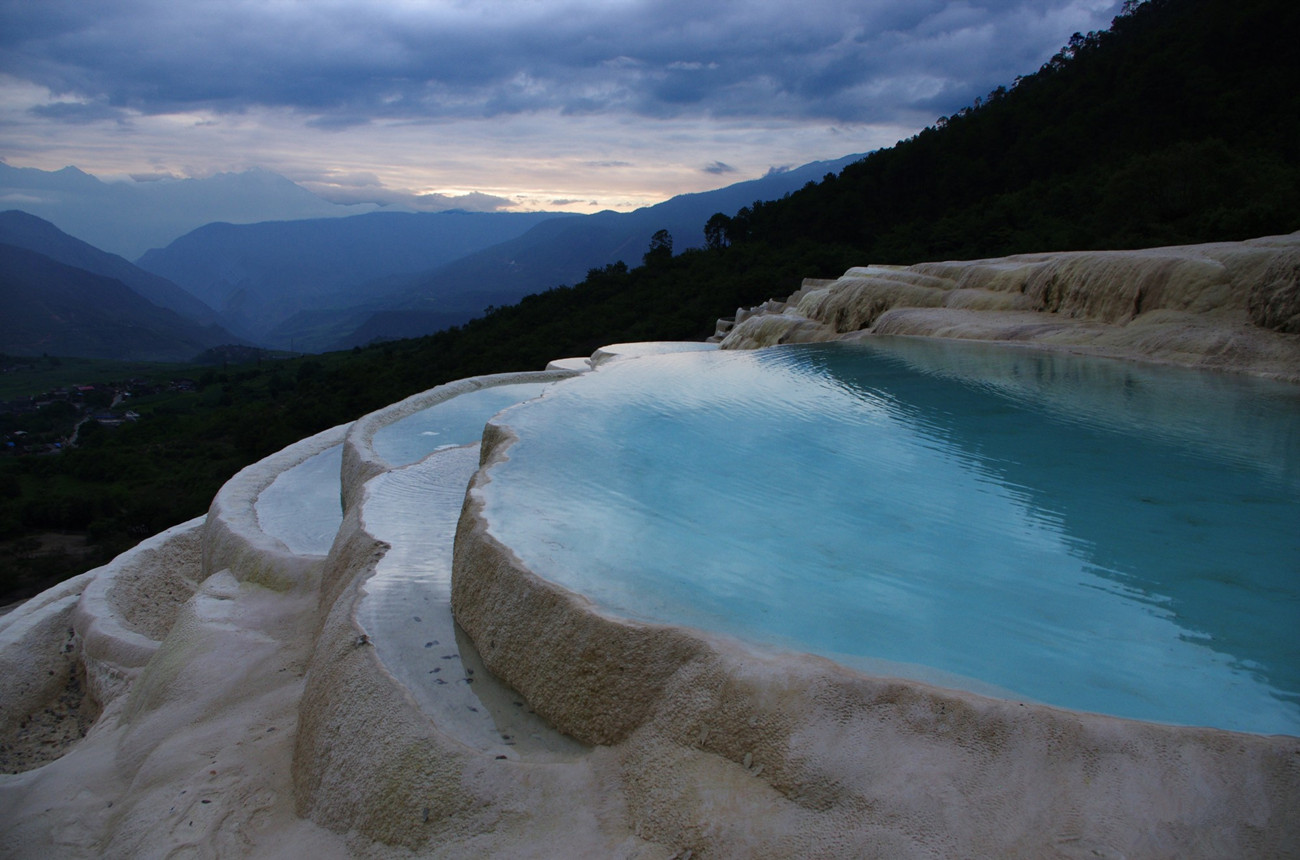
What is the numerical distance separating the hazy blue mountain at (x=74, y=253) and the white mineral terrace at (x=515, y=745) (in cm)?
16041

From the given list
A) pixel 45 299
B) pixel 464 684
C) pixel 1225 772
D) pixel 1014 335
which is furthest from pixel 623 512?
pixel 45 299

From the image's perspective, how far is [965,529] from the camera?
3.91m

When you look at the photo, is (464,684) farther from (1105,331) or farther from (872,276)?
(872,276)

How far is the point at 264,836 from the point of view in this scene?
3.08 metres

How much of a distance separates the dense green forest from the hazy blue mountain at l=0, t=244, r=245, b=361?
56101 millimetres

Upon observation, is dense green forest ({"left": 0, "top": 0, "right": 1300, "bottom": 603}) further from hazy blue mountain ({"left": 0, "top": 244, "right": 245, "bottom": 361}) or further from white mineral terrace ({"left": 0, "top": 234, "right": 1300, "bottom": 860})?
hazy blue mountain ({"left": 0, "top": 244, "right": 245, "bottom": 361})

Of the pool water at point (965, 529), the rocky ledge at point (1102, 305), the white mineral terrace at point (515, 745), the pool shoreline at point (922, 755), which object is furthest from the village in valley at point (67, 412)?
the pool shoreline at point (922, 755)

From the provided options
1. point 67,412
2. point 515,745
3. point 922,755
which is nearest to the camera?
point 922,755

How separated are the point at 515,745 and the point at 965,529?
7.98ft

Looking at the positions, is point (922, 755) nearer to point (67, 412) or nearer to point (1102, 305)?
point (1102, 305)

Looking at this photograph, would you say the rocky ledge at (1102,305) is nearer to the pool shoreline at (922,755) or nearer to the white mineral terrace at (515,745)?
the pool shoreline at (922,755)

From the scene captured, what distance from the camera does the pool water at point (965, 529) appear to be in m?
2.80

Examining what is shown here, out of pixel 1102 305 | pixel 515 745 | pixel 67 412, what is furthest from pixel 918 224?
pixel 67 412

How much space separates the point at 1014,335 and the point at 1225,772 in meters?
8.28
